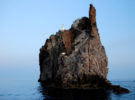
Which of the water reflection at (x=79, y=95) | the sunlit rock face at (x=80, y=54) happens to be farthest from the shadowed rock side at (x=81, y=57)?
the water reflection at (x=79, y=95)

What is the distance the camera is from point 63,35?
59438 mm

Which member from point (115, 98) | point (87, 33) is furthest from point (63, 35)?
point (115, 98)

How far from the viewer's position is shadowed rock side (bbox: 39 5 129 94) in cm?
4903

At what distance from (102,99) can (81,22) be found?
30147mm

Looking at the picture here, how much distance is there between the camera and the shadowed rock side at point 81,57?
49.0 m

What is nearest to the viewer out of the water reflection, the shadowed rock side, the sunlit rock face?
the water reflection

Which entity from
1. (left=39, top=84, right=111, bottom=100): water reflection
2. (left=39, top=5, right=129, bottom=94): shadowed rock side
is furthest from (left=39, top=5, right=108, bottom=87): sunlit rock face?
(left=39, top=84, right=111, bottom=100): water reflection

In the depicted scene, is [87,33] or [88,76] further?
[87,33]

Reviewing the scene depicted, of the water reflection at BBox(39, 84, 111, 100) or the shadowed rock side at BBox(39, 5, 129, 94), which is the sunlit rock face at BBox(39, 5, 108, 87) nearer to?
the shadowed rock side at BBox(39, 5, 129, 94)

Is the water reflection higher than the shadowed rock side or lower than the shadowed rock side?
lower

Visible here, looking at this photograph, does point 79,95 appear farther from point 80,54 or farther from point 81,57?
point 80,54

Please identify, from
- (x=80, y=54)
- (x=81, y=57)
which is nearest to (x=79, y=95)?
(x=81, y=57)

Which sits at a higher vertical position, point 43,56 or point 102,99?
point 43,56

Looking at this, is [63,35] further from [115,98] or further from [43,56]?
[115,98]
